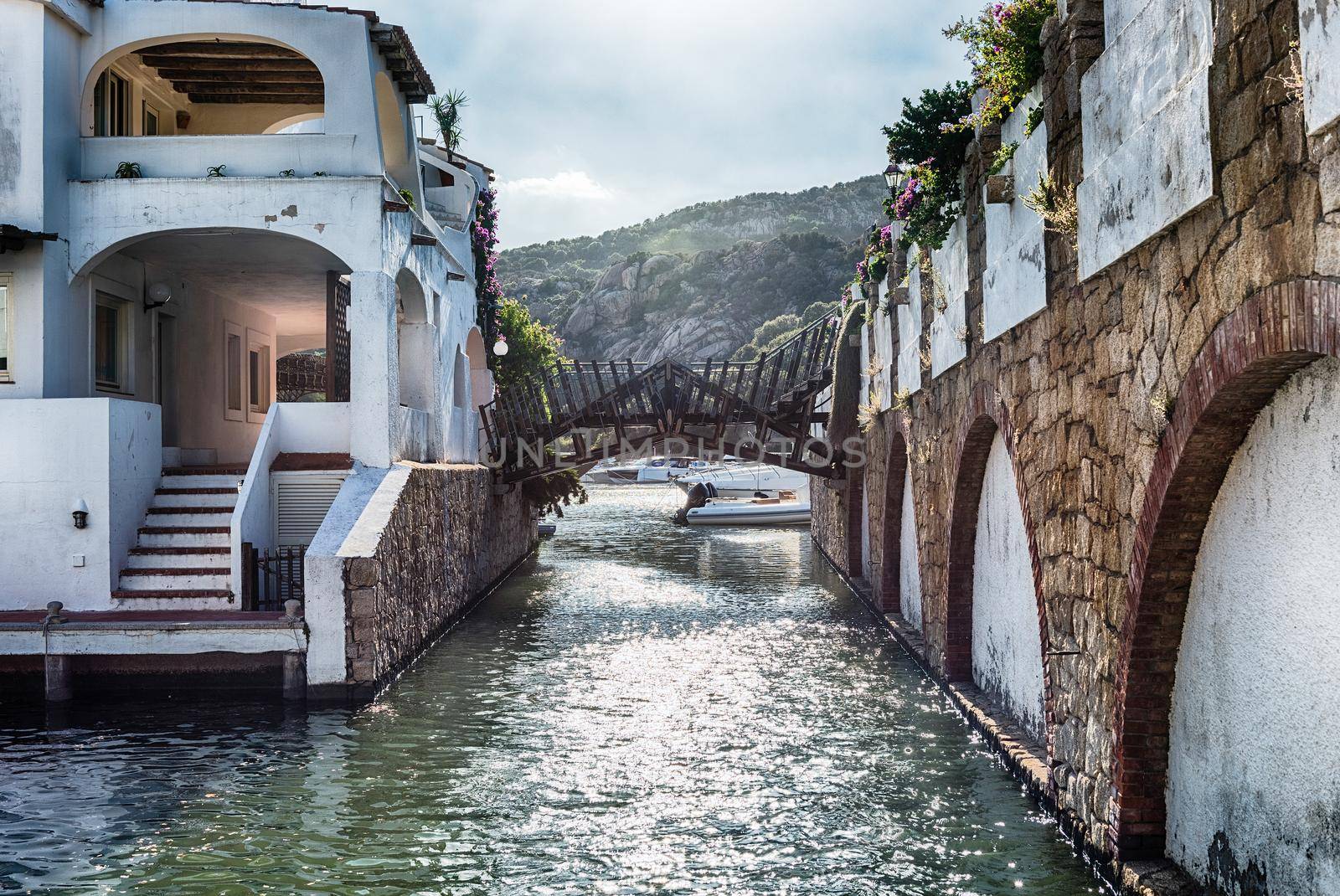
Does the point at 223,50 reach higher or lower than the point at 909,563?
higher

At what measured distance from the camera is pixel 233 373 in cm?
1880

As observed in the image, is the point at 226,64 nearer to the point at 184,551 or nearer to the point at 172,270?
the point at 172,270

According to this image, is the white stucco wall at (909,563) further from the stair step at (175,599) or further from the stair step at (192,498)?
the stair step at (192,498)

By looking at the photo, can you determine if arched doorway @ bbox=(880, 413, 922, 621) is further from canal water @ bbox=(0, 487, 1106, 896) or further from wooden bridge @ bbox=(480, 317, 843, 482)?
wooden bridge @ bbox=(480, 317, 843, 482)

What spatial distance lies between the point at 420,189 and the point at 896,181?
7.04 m

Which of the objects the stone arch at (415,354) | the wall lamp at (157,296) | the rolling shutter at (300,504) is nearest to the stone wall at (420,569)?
the rolling shutter at (300,504)

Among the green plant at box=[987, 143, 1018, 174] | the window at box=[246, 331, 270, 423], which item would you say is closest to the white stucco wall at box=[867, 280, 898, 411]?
the green plant at box=[987, 143, 1018, 174]

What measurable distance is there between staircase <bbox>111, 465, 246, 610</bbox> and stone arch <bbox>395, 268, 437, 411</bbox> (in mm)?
3524

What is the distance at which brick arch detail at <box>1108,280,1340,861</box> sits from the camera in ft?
12.5

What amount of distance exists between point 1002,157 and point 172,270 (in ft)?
41.3

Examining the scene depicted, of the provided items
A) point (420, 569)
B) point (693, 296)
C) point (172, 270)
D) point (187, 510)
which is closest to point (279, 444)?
point (187, 510)

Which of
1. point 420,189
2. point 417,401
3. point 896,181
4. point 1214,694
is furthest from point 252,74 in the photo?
point 1214,694

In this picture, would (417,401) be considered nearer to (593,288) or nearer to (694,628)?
(694,628)

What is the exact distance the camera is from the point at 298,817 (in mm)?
7336
